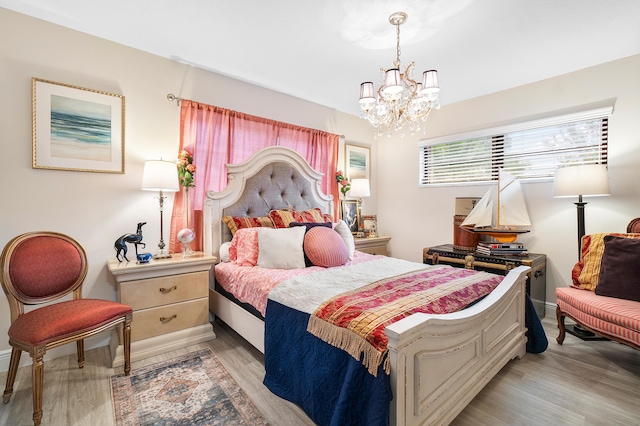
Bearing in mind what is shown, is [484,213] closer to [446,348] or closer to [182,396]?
[446,348]

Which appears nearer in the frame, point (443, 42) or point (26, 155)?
point (26, 155)

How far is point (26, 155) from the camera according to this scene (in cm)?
215

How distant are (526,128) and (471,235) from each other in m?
1.35

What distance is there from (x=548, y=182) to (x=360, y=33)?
100 inches

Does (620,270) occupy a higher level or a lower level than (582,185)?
lower

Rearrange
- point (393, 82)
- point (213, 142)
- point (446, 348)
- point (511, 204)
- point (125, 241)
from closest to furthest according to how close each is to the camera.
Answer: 1. point (446, 348)
2. point (393, 82)
3. point (125, 241)
4. point (213, 142)
5. point (511, 204)

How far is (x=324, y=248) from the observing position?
98.0 inches

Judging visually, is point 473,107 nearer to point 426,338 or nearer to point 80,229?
point 426,338

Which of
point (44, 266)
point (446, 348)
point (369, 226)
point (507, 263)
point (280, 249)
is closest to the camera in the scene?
point (446, 348)

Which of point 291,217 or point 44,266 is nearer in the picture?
point 44,266

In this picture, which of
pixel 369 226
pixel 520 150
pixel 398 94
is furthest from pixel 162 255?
pixel 520 150

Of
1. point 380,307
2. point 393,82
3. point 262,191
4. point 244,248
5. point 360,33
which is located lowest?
point 380,307

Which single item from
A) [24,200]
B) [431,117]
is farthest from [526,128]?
[24,200]

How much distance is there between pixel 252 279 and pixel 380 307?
107 cm
